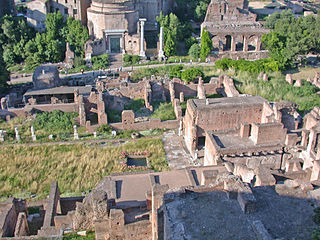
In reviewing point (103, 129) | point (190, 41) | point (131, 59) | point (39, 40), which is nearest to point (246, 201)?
point (103, 129)

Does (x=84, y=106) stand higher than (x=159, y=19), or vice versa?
(x=159, y=19)

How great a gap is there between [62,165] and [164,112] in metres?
10.4

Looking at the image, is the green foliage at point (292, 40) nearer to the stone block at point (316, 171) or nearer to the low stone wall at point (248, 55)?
the low stone wall at point (248, 55)

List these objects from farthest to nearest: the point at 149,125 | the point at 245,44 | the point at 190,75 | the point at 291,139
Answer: the point at 245,44, the point at 190,75, the point at 149,125, the point at 291,139

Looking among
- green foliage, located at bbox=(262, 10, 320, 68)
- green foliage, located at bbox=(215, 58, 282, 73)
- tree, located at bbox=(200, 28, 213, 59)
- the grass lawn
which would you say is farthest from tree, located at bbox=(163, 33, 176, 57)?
the grass lawn

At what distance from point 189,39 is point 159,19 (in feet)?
17.5

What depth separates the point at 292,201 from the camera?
1478cm

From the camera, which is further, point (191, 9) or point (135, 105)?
point (191, 9)

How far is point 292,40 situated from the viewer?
43844 mm

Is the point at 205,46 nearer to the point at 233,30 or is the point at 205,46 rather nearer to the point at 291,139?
the point at 233,30

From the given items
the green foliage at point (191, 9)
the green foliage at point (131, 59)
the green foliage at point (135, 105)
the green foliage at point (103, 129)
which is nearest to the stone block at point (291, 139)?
the green foliage at point (103, 129)

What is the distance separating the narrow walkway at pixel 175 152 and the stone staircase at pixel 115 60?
670 inches

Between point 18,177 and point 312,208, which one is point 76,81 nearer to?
point 18,177

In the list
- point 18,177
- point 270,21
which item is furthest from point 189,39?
point 18,177
